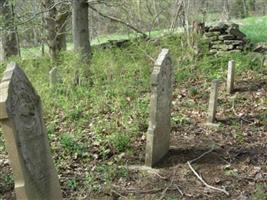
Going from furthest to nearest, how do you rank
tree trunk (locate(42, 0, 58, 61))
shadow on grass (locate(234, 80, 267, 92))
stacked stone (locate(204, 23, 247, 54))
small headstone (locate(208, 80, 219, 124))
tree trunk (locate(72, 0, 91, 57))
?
1. tree trunk (locate(42, 0, 58, 61))
2. stacked stone (locate(204, 23, 247, 54))
3. tree trunk (locate(72, 0, 91, 57))
4. shadow on grass (locate(234, 80, 267, 92))
5. small headstone (locate(208, 80, 219, 124))

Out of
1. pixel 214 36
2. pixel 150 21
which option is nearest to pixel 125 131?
pixel 214 36

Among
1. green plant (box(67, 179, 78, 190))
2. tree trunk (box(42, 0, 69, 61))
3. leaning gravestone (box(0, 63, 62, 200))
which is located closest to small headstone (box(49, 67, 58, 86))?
tree trunk (box(42, 0, 69, 61))

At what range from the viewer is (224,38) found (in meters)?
11.8

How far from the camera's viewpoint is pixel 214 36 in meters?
11.9

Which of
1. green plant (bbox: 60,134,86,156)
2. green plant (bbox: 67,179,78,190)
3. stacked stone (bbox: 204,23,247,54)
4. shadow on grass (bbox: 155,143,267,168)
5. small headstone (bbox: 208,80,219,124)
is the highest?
stacked stone (bbox: 204,23,247,54)

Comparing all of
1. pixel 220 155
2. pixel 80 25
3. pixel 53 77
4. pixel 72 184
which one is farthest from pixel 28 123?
pixel 80 25

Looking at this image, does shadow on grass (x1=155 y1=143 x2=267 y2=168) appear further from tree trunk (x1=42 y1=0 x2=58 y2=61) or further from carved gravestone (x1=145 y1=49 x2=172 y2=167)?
tree trunk (x1=42 y1=0 x2=58 y2=61)

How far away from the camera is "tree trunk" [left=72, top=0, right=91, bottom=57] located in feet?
32.3

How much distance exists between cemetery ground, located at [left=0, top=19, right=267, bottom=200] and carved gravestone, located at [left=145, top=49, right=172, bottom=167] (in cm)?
19

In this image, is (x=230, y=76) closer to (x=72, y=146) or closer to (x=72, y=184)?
(x=72, y=146)

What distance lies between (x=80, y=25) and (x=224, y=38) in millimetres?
4100

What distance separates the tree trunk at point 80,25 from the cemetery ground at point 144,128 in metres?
0.35

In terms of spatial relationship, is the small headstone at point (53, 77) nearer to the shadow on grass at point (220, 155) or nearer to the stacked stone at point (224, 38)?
the shadow on grass at point (220, 155)

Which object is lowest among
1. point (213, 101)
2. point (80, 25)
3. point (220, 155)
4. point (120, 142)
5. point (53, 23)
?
point (220, 155)
